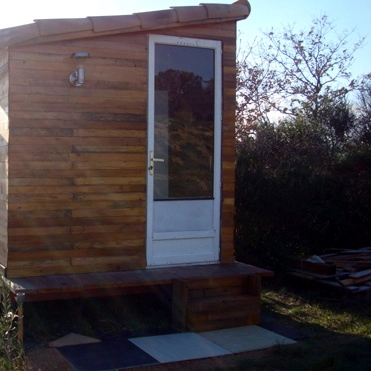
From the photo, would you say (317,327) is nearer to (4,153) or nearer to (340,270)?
(340,270)

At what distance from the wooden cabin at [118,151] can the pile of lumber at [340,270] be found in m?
1.57

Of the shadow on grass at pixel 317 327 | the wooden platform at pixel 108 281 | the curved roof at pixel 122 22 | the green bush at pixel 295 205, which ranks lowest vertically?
the shadow on grass at pixel 317 327

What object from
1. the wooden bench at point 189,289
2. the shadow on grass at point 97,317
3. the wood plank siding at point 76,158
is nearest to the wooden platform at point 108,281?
the wooden bench at point 189,289

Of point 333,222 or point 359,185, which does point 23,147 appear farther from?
point 359,185

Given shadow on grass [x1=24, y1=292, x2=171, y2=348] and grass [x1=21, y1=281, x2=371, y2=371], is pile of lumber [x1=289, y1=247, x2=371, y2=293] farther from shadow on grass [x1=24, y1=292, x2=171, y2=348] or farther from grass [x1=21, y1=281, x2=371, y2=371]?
shadow on grass [x1=24, y1=292, x2=171, y2=348]

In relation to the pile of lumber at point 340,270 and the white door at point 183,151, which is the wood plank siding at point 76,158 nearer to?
the white door at point 183,151

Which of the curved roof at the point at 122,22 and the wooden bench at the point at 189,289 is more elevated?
the curved roof at the point at 122,22

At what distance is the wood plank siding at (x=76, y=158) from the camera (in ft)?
17.8

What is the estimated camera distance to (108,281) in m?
5.39

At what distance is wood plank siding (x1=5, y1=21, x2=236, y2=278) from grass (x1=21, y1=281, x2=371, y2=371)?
0.51 metres

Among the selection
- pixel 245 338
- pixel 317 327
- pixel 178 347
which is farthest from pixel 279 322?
pixel 178 347

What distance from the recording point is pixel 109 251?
19.0 feet

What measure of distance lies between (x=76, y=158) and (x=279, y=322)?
106 inches

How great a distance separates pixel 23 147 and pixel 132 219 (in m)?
1.29
